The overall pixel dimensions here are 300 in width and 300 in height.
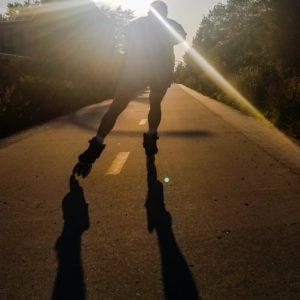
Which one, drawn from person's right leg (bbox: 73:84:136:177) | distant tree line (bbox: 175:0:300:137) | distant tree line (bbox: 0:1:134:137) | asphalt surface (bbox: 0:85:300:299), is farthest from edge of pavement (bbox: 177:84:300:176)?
distant tree line (bbox: 0:1:134:137)

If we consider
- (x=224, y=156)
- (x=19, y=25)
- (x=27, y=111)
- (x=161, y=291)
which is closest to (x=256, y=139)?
(x=224, y=156)

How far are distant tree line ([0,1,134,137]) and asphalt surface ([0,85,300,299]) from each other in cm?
515

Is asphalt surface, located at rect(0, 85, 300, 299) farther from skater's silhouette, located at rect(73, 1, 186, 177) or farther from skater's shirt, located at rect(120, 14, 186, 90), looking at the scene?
skater's shirt, located at rect(120, 14, 186, 90)

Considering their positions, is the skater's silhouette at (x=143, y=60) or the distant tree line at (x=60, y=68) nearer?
the skater's silhouette at (x=143, y=60)

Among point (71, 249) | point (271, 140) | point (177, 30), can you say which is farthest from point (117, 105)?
point (271, 140)

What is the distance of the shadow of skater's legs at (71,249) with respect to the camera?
228 cm

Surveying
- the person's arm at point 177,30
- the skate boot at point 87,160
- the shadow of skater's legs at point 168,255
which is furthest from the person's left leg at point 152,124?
the shadow of skater's legs at point 168,255

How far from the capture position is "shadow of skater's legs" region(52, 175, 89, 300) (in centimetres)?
228

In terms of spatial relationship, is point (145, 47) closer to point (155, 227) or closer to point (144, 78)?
point (144, 78)

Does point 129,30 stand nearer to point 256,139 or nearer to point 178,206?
point 178,206

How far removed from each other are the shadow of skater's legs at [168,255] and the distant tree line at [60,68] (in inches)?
248

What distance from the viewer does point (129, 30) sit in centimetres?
517

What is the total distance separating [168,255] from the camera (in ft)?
8.87

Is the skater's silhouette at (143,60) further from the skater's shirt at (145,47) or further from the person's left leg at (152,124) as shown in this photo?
the person's left leg at (152,124)
